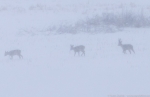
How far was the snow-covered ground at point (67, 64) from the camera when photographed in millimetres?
11758

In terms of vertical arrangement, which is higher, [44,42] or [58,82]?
[44,42]

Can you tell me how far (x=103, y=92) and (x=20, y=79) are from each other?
321 centimetres

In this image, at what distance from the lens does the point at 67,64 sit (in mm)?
16203

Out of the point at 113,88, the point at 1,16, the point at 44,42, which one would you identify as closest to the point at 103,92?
the point at 113,88

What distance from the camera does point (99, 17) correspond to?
98.5 ft

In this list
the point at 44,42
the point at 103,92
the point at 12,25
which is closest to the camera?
the point at 103,92

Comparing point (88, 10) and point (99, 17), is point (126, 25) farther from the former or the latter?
point (88, 10)

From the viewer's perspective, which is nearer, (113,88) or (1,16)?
(113,88)

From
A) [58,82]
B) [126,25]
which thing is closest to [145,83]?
[58,82]

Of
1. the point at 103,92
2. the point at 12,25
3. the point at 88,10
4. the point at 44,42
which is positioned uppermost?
the point at 88,10

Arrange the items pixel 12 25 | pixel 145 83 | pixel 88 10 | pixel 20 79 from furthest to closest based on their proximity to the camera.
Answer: pixel 88 10 → pixel 12 25 → pixel 20 79 → pixel 145 83

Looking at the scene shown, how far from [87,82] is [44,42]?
12.0 metres

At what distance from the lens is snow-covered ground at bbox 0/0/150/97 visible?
38.6 ft

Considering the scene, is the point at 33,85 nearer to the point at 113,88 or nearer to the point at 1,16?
the point at 113,88
